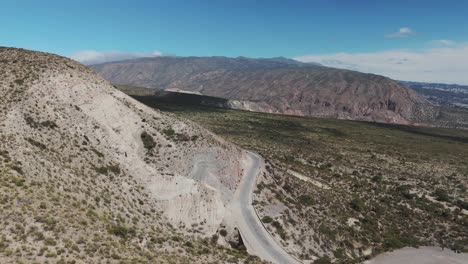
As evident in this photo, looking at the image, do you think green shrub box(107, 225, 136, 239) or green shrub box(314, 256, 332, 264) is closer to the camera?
green shrub box(107, 225, 136, 239)

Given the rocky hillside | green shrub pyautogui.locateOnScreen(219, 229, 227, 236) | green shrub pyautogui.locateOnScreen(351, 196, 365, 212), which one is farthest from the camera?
green shrub pyautogui.locateOnScreen(351, 196, 365, 212)

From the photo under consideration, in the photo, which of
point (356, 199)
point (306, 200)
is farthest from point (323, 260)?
point (356, 199)

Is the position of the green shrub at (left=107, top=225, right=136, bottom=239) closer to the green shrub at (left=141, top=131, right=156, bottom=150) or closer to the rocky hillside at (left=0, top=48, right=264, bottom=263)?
the rocky hillside at (left=0, top=48, right=264, bottom=263)

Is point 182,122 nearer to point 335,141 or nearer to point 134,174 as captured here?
point 134,174

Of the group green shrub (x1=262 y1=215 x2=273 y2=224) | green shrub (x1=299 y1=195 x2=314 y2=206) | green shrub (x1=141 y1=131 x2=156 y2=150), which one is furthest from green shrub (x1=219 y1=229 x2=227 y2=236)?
green shrub (x1=299 y1=195 x2=314 y2=206)

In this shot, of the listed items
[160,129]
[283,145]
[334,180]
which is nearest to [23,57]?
[160,129]

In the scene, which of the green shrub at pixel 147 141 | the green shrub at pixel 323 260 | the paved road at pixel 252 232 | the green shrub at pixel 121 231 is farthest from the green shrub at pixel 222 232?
the green shrub at pixel 147 141

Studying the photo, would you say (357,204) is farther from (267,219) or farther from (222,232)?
(222,232)
